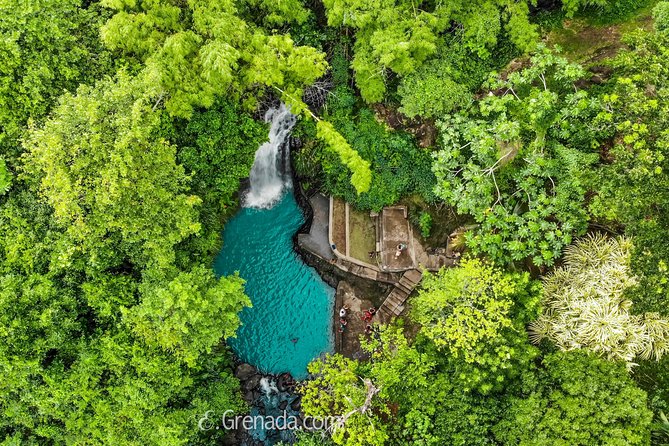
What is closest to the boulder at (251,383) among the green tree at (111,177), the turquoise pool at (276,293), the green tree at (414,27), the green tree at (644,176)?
the turquoise pool at (276,293)

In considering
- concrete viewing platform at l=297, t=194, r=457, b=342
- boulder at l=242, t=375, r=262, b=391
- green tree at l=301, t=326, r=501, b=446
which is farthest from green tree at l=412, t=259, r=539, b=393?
boulder at l=242, t=375, r=262, b=391

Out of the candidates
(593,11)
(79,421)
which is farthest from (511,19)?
(79,421)

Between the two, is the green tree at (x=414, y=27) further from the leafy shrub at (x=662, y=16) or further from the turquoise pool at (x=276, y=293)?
the turquoise pool at (x=276, y=293)

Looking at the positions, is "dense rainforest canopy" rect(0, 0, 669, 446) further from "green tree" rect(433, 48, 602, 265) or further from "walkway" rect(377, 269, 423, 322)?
"walkway" rect(377, 269, 423, 322)

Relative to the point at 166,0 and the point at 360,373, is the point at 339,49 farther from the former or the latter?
the point at 360,373

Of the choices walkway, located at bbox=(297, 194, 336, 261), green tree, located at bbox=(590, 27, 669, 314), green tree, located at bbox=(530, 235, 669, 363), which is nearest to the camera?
green tree, located at bbox=(590, 27, 669, 314)

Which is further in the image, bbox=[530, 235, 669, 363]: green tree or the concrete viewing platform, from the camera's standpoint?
the concrete viewing platform
